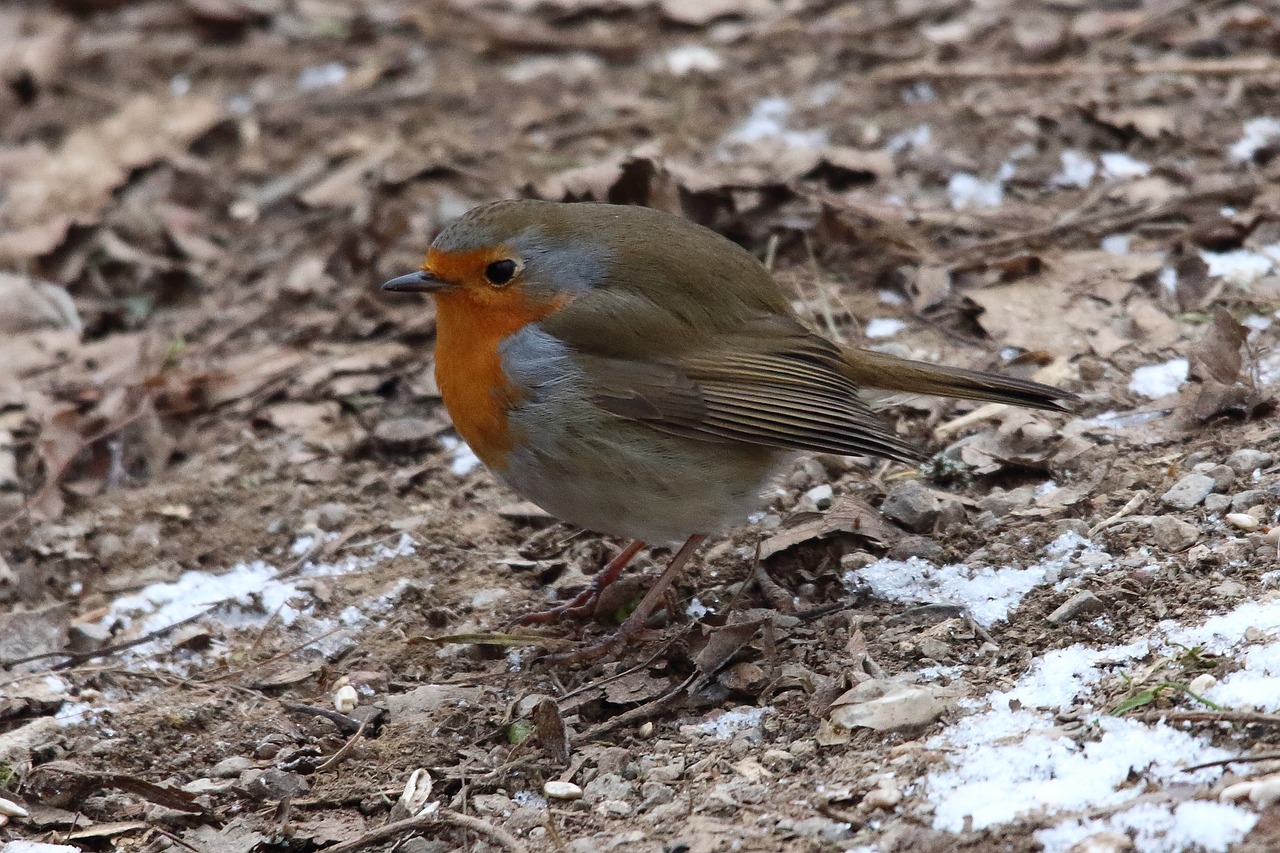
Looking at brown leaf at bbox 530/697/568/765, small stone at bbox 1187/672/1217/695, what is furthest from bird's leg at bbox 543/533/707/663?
small stone at bbox 1187/672/1217/695

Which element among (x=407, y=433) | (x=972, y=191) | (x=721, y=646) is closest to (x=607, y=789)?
(x=721, y=646)

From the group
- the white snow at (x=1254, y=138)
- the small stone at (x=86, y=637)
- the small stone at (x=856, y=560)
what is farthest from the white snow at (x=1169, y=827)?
the white snow at (x=1254, y=138)

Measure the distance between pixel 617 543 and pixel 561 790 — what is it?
4.36 feet

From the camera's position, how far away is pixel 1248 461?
363cm

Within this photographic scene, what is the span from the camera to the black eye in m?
3.71

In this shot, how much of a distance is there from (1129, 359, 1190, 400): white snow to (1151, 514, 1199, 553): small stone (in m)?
0.78

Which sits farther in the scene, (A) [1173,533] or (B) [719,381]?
(B) [719,381]

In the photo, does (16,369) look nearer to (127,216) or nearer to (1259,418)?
(127,216)

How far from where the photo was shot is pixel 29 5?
7.98 metres

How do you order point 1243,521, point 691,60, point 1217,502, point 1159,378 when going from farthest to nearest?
point 691,60
point 1159,378
point 1217,502
point 1243,521

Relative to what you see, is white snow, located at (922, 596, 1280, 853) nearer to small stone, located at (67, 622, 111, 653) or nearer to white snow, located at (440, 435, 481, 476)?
white snow, located at (440, 435, 481, 476)

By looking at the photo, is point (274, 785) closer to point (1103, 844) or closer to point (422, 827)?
point (422, 827)

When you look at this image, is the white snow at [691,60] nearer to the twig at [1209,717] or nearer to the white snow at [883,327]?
A: the white snow at [883,327]

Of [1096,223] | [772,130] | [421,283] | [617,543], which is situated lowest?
[617,543]
